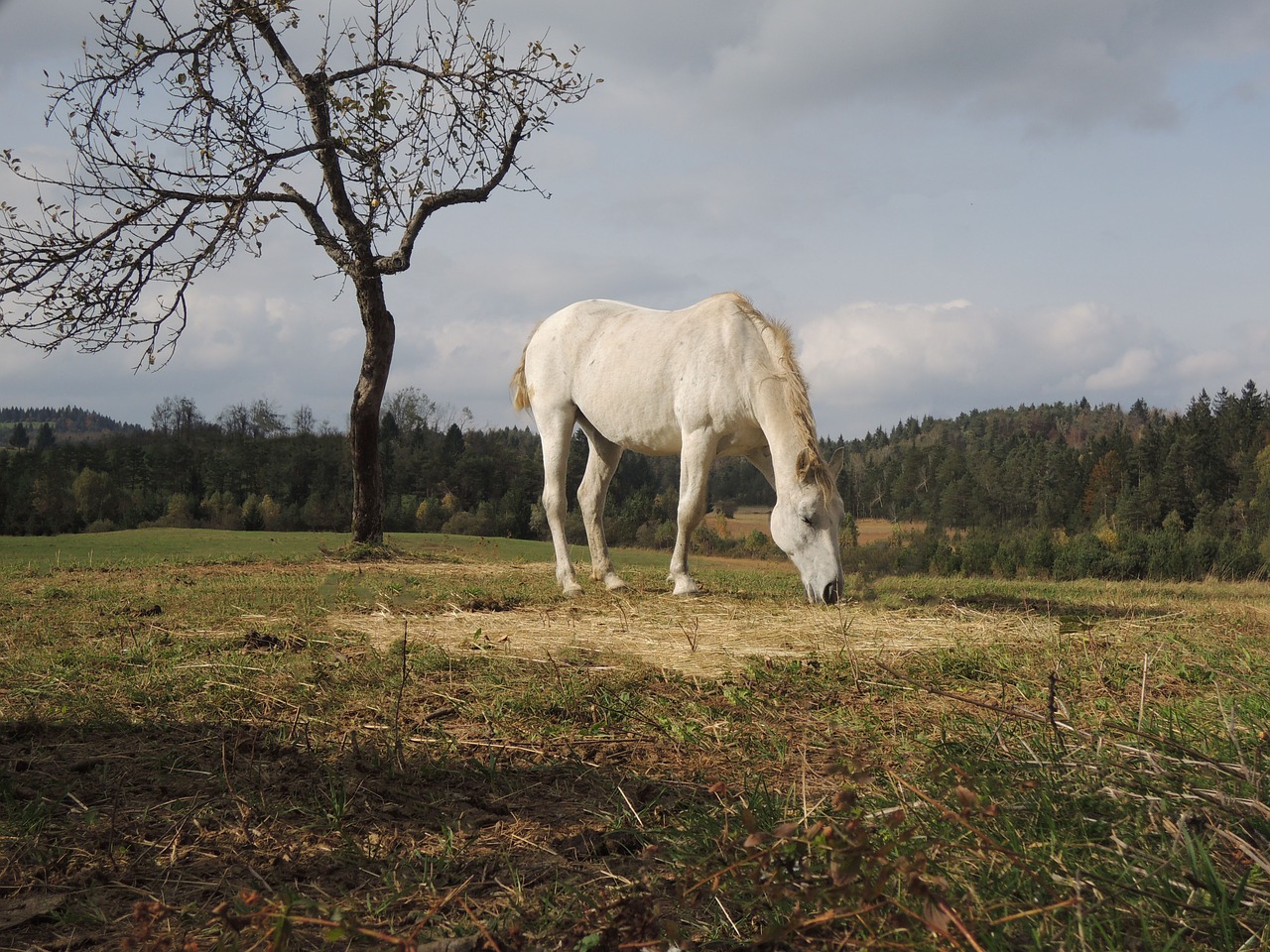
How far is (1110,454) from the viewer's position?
52.5 metres

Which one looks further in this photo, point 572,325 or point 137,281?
point 137,281

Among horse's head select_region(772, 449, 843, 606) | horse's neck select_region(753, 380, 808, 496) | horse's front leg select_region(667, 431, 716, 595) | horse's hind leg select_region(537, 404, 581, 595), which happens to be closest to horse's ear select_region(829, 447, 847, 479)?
horse's head select_region(772, 449, 843, 606)

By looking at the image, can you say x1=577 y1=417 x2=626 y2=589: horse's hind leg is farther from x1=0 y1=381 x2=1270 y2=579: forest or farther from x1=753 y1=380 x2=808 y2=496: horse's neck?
x1=0 y1=381 x2=1270 y2=579: forest

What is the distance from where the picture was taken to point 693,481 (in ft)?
26.8

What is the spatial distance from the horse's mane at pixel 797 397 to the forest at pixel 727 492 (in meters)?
9.10

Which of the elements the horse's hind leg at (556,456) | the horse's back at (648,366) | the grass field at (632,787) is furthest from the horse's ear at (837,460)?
the horse's hind leg at (556,456)

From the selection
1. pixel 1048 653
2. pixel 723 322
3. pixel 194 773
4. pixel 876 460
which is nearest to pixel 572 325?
pixel 723 322

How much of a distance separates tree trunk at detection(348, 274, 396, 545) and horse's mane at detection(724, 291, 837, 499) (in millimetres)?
8317

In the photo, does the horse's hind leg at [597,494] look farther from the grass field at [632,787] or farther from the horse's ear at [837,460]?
the grass field at [632,787]

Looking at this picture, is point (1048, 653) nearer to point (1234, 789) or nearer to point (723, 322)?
point (1234, 789)

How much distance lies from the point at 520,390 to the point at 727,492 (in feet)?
102

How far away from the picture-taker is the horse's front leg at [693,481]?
812cm

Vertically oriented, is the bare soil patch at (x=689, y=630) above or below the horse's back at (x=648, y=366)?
below

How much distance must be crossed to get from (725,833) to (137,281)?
12730 mm
